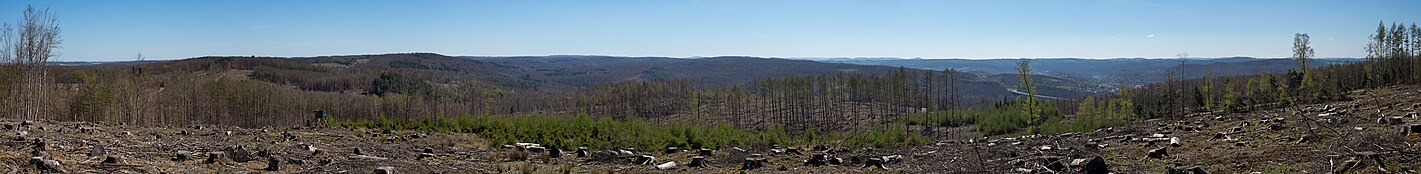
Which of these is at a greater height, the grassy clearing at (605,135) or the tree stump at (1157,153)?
the tree stump at (1157,153)

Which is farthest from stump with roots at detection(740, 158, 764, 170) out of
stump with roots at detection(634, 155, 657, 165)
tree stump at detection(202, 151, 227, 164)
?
tree stump at detection(202, 151, 227, 164)

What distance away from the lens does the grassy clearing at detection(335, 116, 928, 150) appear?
22.8 m

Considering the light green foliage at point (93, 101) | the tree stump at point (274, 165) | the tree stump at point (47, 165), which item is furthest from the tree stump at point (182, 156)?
the light green foliage at point (93, 101)

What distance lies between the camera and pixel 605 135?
25953mm

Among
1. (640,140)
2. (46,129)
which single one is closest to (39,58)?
(46,129)

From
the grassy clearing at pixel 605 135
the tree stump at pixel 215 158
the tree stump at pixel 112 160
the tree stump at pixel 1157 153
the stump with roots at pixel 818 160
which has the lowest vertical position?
the grassy clearing at pixel 605 135

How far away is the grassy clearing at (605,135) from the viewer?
22844mm

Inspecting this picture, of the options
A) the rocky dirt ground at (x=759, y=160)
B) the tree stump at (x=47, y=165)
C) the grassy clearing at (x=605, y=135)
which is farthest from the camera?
the grassy clearing at (x=605, y=135)

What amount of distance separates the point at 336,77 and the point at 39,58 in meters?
112

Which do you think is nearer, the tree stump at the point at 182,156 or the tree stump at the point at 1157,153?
the tree stump at the point at 182,156

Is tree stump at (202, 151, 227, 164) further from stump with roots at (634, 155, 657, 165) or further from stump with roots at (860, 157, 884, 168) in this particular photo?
stump with roots at (860, 157, 884, 168)

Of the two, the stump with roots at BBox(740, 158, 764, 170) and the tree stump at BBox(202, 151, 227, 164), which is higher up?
the tree stump at BBox(202, 151, 227, 164)

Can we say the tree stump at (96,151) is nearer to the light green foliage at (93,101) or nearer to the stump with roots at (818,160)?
the stump with roots at (818,160)

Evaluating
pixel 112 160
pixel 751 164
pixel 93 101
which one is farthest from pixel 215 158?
pixel 93 101
